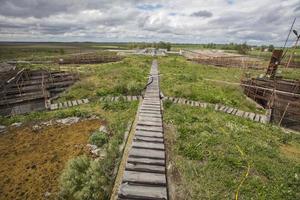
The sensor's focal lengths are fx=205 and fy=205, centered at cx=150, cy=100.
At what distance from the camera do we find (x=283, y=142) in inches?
380

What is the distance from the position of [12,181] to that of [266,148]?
9.57 meters

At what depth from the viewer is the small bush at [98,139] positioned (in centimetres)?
915

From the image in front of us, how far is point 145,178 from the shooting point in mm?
5867

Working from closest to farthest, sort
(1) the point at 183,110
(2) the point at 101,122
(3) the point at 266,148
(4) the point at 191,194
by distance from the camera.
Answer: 1. (4) the point at 191,194
2. (3) the point at 266,148
3. (2) the point at 101,122
4. (1) the point at 183,110

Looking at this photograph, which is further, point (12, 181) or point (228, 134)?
point (228, 134)

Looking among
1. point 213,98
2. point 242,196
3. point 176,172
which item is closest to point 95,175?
point 176,172

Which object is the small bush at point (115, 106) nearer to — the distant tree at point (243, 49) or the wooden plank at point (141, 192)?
the wooden plank at point (141, 192)

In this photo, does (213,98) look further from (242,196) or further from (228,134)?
(242,196)

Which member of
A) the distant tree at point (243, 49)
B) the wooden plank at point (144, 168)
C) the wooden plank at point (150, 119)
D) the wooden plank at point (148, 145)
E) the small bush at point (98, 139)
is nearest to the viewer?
the wooden plank at point (144, 168)

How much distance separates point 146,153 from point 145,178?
1251 mm

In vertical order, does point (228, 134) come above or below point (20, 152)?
above

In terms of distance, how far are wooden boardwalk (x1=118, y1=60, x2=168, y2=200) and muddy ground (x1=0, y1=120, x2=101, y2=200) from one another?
2.42m

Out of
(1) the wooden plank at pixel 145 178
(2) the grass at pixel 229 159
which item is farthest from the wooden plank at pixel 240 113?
(1) the wooden plank at pixel 145 178

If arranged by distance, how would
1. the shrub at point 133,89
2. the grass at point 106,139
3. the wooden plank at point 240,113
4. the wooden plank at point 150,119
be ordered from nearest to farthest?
the grass at point 106,139 < the wooden plank at point 150,119 < the wooden plank at point 240,113 < the shrub at point 133,89
